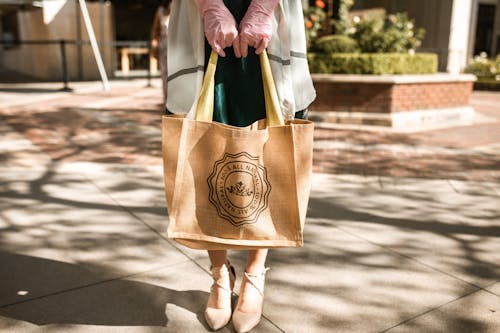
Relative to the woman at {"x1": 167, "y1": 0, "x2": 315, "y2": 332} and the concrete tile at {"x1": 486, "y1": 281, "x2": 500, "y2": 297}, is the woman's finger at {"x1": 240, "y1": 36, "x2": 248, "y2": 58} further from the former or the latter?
the concrete tile at {"x1": 486, "y1": 281, "x2": 500, "y2": 297}

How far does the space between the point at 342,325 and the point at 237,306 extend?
502 mm

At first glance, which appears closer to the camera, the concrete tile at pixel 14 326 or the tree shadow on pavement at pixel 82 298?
the concrete tile at pixel 14 326

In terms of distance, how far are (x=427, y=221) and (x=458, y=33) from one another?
14622mm

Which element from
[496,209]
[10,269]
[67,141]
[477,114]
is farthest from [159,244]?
[477,114]

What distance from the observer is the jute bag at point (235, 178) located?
5.99ft

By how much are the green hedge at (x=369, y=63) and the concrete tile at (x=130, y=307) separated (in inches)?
235

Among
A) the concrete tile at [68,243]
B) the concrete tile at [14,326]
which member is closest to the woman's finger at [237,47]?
the concrete tile at [68,243]

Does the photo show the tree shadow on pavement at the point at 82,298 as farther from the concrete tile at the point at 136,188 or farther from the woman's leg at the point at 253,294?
the concrete tile at the point at 136,188

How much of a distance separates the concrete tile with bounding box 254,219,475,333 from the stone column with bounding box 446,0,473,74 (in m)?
14.8

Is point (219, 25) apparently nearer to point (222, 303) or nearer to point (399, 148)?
point (222, 303)

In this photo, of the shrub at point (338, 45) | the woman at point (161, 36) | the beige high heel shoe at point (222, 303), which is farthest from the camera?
the shrub at point (338, 45)

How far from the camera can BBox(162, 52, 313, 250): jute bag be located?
1.83 m

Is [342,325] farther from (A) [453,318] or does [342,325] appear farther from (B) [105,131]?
(B) [105,131]

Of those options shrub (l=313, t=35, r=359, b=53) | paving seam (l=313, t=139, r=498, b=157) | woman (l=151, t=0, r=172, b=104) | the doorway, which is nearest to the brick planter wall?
shrub (l=313, t=35, r=359, b=53)
